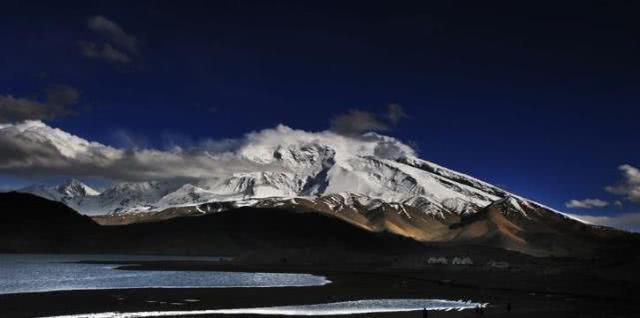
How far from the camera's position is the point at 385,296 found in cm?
7888

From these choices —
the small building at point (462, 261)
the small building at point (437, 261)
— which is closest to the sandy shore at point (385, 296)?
the small building at point (462, 261)

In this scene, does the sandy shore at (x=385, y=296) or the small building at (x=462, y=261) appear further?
the small building at (x=462, y=261)

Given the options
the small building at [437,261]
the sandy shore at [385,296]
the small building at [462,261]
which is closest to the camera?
the sandy shore at [385,296]

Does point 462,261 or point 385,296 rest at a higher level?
point 462,261

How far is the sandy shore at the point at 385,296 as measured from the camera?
61112 millimetres

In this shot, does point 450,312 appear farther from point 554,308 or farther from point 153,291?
point 153,291

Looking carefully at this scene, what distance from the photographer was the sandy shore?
6111 centimetres

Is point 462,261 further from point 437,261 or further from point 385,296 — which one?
point 385,296

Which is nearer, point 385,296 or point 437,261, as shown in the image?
point 385,296

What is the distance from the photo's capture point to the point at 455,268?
149125 millimetres

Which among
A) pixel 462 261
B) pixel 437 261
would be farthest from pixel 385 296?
pixel 437 261

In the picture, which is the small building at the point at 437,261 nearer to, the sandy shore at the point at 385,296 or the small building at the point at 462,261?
the small building at the point at 462,261

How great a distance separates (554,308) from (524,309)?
10.7 ft

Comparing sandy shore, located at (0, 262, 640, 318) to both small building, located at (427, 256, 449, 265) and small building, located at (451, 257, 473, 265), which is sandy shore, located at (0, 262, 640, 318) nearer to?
small building, located at (451, 257, 473, 265)
